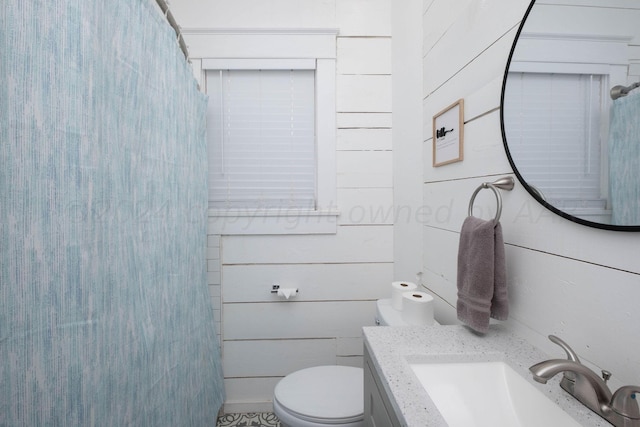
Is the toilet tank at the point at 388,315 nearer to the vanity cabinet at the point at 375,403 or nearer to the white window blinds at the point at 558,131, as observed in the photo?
the vanity cabinet at the point at 375,403

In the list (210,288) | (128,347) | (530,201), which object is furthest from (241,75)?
(530,201)

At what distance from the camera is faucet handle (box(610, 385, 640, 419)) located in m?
0.40

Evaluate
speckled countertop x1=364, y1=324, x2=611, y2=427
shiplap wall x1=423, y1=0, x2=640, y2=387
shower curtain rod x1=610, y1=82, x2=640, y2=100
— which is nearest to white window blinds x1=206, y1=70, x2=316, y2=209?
shiplap wall x1=423, y1=0, x2=640, y2=387

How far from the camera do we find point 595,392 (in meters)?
0.45

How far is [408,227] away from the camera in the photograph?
1.36 meters

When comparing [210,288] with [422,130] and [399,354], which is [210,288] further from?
[422,130]

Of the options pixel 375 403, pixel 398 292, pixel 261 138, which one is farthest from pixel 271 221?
pixel 375 403

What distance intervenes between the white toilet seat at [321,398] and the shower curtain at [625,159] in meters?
0.99

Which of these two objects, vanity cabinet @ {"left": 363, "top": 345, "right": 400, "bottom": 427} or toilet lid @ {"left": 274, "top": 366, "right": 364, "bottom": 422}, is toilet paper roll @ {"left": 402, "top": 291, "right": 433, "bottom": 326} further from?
toilet lid @ {"left": 274, "top": 366, "right": 364, "bottom": 422}

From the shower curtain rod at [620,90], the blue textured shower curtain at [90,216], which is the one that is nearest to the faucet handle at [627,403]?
the shower curtain rod at [620,90]

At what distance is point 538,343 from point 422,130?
0.92m

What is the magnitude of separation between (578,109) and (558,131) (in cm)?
5

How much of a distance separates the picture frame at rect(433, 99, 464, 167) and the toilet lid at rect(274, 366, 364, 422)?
0.99m

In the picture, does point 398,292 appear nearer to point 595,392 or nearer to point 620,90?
point 595,392
